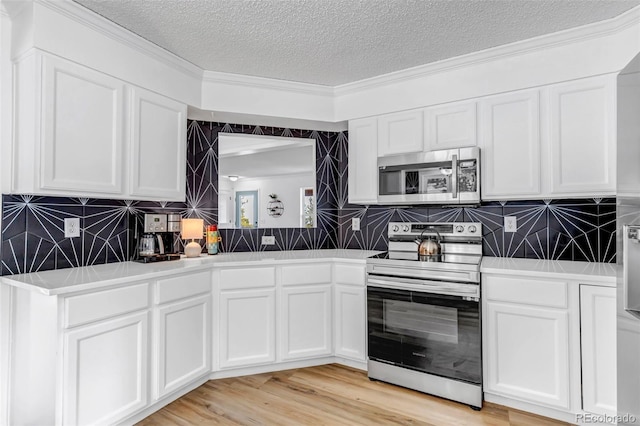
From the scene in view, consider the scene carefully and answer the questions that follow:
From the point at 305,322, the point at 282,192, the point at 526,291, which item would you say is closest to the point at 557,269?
the point at 526,291

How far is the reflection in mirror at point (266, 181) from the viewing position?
3.32 metres

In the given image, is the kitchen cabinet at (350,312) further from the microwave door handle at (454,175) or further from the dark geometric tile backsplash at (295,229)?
the microwave door handle at (454,175)

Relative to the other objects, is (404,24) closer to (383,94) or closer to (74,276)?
(383,94)

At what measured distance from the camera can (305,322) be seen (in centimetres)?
292

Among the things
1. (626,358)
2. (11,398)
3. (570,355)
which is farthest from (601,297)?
(11,398)

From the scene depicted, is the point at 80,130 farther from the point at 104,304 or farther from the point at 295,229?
the point at 295,229

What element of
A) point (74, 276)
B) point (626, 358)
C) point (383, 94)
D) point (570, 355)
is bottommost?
point (570, 355)

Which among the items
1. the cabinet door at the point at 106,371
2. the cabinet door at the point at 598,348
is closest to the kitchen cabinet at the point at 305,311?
the cabinet door at the point at 106,371

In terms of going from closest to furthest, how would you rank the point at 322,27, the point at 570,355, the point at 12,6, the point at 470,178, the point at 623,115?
the point at 623,115, the point at 12,6, the point at 570,355, the point at 322,27, the point at 470,178

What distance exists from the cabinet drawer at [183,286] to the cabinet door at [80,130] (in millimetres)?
657

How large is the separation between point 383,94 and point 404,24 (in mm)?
838

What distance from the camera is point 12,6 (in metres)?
1.96

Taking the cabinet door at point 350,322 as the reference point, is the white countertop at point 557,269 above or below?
above

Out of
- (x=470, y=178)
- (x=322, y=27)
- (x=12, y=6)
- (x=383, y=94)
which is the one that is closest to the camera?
(x=12, y=6)
